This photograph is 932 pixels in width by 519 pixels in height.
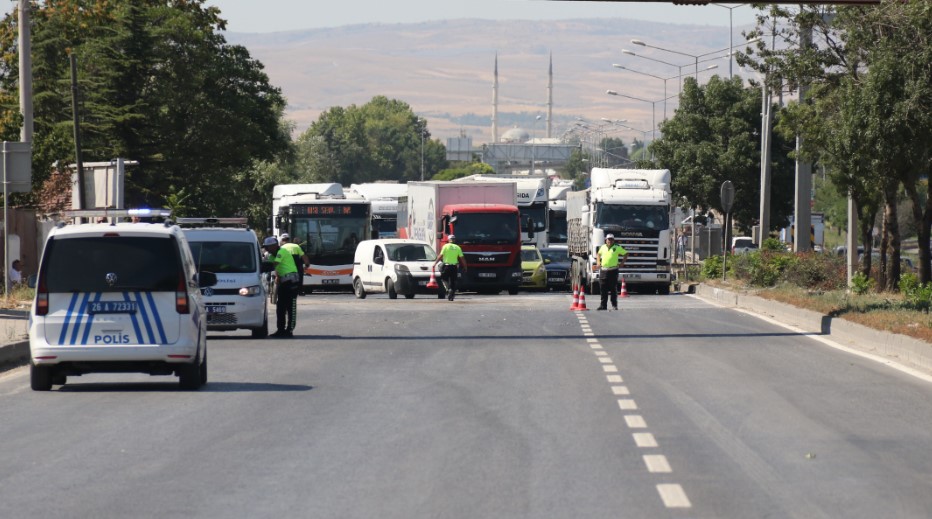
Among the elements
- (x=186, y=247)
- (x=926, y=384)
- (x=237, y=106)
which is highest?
(x=237, y=106)

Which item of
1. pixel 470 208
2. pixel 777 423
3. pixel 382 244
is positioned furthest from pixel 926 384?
pixel 470 208

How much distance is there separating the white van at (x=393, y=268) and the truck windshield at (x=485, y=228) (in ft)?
6.19

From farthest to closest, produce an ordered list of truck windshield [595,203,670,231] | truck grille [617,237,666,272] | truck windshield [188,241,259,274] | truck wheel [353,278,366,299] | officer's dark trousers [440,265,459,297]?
truck grille [617,237,666,272]
truck windshield [595,203,670,231]
truck wheel [353,278,366,299]
officer's dark trousers [440,265,459,297]
truck windshield [188,241,259,274]

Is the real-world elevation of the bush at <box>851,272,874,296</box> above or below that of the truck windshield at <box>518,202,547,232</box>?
below

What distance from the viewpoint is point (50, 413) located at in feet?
47.3

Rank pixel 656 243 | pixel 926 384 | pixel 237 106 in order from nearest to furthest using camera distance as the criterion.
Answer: pixel 926 384 → pixel 656 243 → pixel 237 106

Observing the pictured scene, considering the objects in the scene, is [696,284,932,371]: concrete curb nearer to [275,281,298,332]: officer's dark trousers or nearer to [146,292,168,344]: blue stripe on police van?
[275,281,298,332]: officer's dark trousers

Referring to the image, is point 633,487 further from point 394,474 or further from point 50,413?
point 50,413

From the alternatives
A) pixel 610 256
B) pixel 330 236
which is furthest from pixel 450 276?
pixel 330 236

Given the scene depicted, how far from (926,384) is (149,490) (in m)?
10.2

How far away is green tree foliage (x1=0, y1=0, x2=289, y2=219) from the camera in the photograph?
2500 inches

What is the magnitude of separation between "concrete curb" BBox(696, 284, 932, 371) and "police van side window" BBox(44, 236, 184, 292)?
9.07m

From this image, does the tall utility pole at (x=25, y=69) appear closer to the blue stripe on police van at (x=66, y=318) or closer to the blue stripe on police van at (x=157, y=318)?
the blue stripe on police van at (x=66, y=318)

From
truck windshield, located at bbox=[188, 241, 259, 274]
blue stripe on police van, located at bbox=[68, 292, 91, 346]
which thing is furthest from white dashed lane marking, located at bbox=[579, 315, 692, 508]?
truck windshield, located at bbox=[188, 241, 259, 274]
